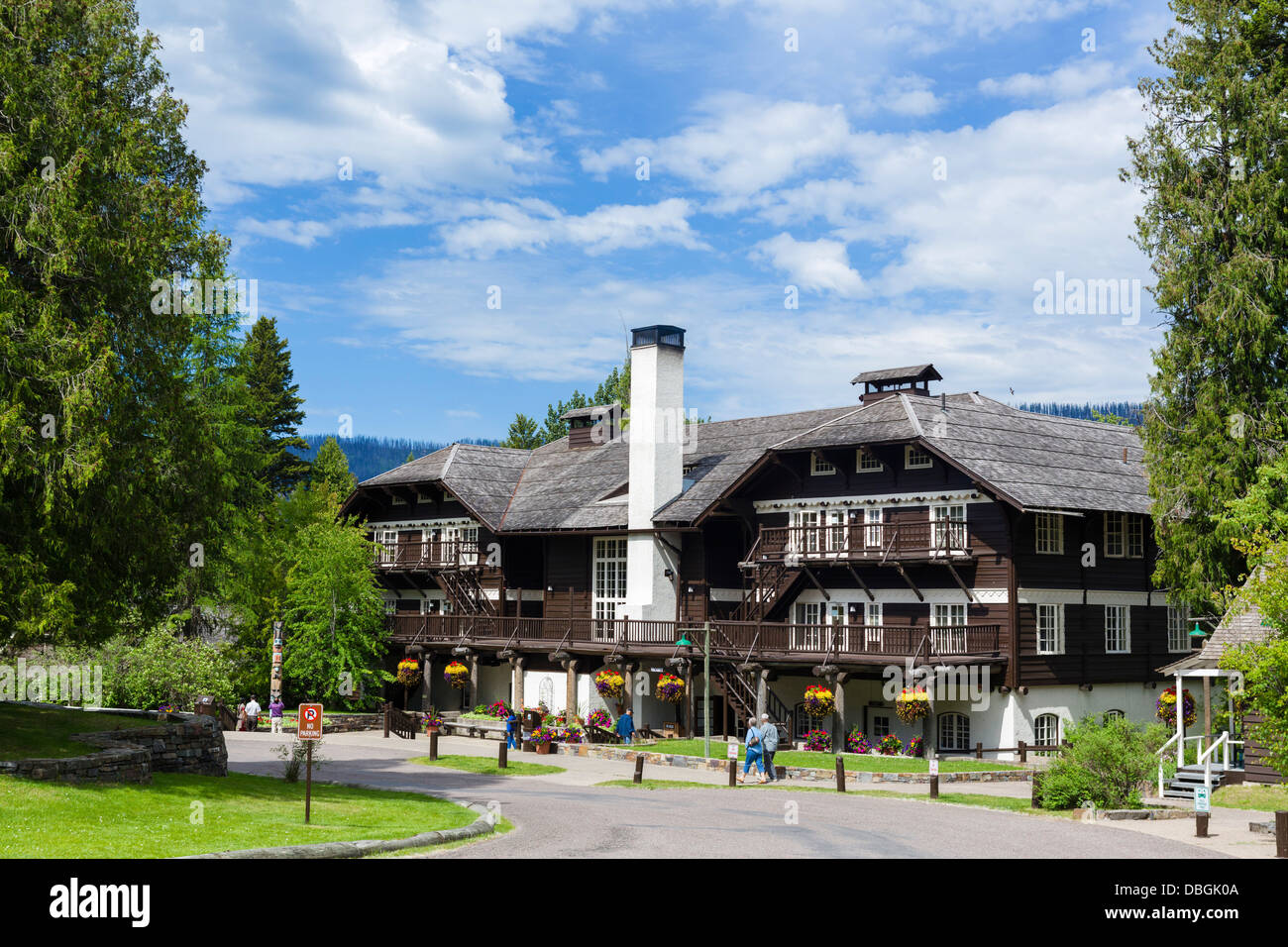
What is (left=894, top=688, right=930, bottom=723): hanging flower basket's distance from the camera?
A: 1462 inches

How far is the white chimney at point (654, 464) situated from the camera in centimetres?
4625

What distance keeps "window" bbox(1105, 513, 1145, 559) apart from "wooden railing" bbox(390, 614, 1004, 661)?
6.28 metres

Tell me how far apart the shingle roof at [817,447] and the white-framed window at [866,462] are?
0.82 meters

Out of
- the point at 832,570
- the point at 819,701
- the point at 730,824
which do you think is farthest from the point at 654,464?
the point at 730,824

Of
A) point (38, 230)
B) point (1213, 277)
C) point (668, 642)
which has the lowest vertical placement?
point (668, 642)

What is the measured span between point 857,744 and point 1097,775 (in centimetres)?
1335

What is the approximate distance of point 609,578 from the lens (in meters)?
50.0

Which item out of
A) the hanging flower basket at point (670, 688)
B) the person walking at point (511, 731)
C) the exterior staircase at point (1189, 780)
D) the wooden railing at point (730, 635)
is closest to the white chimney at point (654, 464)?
the wooden railing at point (730, 635)

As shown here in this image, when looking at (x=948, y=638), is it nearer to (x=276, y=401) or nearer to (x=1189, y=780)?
(x=1189, y=780)

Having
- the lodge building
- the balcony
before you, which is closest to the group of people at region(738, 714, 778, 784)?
the lodge building
